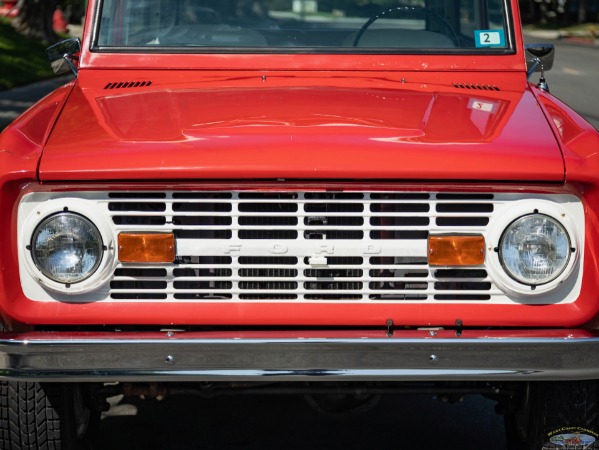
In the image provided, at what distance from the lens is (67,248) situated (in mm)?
3328

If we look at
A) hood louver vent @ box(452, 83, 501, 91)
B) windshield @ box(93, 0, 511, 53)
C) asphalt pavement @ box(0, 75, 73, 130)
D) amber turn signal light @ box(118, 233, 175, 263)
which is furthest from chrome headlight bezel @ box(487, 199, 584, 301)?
asphalt pavement @ box(0, 75, 73, 130)

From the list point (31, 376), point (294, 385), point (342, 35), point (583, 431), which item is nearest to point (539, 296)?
point (583, 431)

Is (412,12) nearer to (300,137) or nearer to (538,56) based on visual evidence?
(538,56)

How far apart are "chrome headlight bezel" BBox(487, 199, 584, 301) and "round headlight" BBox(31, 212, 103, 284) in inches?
43.8

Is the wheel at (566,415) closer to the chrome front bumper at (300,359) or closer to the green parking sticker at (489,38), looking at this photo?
the chrome front bumper at (300,359)

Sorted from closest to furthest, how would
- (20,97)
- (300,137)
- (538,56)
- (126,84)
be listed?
(300,137), (126,84), (538,56), (20,97)

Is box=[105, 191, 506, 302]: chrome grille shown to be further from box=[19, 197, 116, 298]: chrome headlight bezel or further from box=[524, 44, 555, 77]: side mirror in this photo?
box=[524, 44, 555, 77]: side mirror

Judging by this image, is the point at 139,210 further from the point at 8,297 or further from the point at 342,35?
the point at 342,35

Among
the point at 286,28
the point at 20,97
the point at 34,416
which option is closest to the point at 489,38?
the point at 286,28

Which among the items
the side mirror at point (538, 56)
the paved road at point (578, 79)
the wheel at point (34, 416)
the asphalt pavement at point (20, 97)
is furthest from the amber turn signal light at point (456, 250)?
the paved road at point (578, 79)

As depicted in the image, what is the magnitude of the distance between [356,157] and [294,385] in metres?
0.73

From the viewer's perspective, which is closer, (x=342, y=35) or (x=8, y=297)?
(x=8, y=297)

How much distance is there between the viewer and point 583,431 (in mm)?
3547

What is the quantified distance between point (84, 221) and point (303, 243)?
619mm
